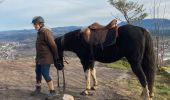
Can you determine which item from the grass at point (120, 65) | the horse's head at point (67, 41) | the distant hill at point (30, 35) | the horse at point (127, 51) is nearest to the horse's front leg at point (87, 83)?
→ the horse at point (127, 51)

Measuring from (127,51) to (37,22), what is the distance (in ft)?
6.95

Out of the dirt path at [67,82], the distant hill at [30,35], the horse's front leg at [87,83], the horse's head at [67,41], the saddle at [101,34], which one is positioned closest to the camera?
the saddle at [101,34]

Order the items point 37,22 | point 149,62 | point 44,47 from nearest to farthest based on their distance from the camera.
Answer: point 37,22, point 44,47, point 149,62

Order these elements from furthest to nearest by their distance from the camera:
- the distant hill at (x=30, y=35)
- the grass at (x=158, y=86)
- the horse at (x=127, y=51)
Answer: the distant hill at (x=30, y=35)
the grass at (x=158, y=86)
the horse at (x=127, y=51)

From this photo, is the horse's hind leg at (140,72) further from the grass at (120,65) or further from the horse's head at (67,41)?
the grass at (120,65)

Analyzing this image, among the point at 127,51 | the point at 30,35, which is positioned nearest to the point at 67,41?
the point at 127,51

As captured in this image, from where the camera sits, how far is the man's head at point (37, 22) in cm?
953

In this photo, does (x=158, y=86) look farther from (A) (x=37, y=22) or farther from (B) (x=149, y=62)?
(A) (x=37, y=22)

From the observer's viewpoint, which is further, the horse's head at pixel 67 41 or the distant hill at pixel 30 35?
the distant hill at pixel 30 35

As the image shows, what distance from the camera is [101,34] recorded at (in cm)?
1020

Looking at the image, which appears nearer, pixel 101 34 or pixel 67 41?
pixel 101 34

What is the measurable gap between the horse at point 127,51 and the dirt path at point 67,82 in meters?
0.52

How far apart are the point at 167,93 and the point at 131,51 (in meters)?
2.51

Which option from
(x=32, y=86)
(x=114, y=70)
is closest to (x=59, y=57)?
(x=32, y=86)
